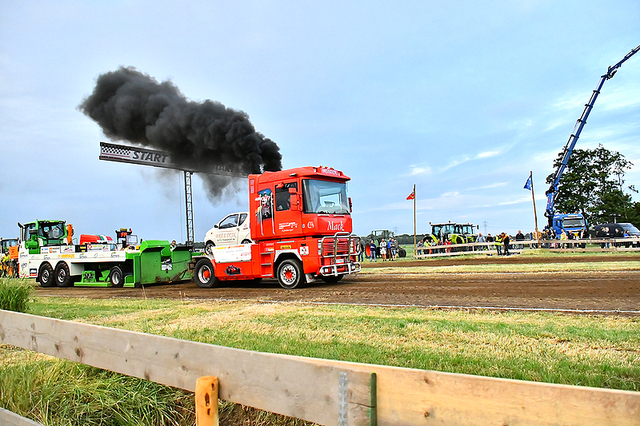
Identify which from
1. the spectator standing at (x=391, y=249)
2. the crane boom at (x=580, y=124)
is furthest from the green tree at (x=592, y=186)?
the spectator standing at (x=391, y=249)

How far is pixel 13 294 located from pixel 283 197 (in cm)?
700

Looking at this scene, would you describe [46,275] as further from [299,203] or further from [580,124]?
[580,124]

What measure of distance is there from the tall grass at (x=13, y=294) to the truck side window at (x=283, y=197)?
6.64m

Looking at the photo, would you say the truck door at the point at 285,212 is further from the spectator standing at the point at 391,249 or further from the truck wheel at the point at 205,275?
the spectator standing at the point at 391,249

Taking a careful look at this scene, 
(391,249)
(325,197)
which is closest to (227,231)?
(325,197)

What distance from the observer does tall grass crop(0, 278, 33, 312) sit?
313 inches

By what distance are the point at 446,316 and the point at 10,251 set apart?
2999cm

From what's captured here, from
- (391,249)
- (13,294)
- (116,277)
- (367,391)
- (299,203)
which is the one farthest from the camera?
(391,249)

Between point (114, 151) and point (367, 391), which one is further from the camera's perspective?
point (114, 151)

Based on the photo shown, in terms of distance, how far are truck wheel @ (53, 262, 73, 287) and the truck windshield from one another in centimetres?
1156

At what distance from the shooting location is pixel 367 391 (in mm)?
1983

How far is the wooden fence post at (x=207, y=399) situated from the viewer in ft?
8.51

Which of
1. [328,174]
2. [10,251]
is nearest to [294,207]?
[328,174]

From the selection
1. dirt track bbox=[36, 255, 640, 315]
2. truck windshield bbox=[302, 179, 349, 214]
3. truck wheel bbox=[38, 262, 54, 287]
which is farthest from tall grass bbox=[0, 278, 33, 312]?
truck wheel bbox=[38, 262, 54, 287]
